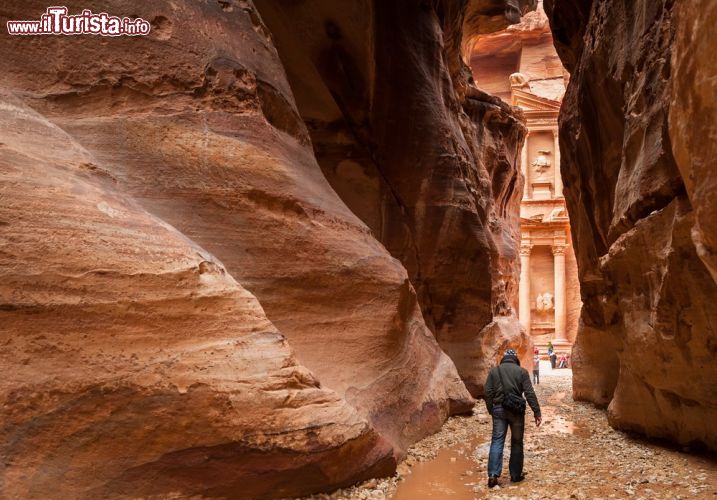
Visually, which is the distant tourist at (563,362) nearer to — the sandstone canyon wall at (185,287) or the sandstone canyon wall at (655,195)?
the sandstone canyon wall at (655,195)

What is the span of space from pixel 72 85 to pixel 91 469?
353 centimetres

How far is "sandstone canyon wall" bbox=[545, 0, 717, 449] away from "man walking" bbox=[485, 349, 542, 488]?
1.89 m

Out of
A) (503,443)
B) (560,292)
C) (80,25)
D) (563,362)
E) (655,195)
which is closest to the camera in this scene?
(80,25)

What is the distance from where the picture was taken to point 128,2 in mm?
6008

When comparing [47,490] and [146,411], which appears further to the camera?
[146,411]

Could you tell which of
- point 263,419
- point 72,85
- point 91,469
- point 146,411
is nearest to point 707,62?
point 263,419

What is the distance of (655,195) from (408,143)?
6251 mm

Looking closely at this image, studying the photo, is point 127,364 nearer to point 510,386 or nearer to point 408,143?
point 510,386

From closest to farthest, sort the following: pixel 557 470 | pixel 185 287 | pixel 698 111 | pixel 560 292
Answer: pixel 698 111 → pixel 185 287 → pixel 557 470 → pixel 560 292

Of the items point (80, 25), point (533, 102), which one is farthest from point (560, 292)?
point (80, 25)

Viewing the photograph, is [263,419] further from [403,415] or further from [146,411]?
[403,415]

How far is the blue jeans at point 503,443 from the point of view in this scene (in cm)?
607

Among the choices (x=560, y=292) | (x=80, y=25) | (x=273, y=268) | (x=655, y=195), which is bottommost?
A: (x=273, y=268)

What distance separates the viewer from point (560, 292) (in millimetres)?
31438
